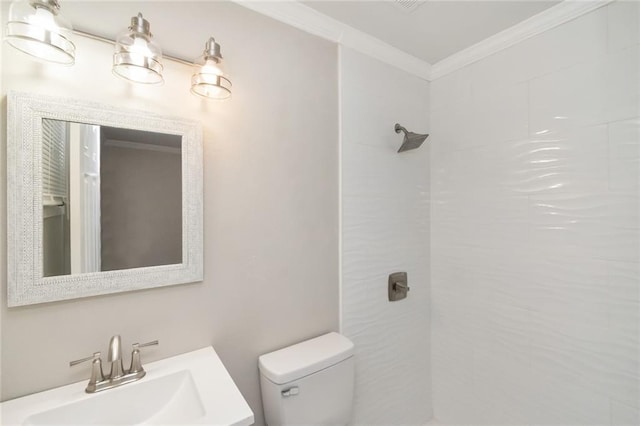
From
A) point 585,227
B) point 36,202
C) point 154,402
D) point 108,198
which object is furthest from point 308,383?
point 585,227

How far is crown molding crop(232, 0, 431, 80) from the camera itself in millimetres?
1214

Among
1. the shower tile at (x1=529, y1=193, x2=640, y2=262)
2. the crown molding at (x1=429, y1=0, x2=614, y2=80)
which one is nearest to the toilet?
the shower tile at (x1=529, y1=193, x2=640, y2=262)

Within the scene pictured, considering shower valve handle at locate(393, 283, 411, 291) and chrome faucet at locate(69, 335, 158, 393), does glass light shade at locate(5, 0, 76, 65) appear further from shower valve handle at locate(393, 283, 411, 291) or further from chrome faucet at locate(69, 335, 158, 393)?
shower valve handle at locate(393, 283, 411, 291)

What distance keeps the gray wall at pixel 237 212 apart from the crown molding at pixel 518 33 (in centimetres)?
79

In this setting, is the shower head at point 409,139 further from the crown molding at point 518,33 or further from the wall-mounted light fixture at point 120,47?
the wall-mounted light fixture at point 120,47

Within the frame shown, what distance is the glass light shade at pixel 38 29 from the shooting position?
0.72 meters

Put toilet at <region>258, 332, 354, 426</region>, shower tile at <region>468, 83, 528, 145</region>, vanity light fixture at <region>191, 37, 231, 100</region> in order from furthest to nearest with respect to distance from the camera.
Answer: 1. shower tile at <region>468, 83, 528, 145</region>
2. toilet at <region>258, 332, 354, 426</region>
3. vanity light fixture at <region>191, 37, 231, 100</region>

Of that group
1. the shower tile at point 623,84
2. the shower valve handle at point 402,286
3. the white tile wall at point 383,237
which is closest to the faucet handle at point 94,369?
the white tile wall at point 383,237

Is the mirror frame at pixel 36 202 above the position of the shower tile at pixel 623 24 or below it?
below

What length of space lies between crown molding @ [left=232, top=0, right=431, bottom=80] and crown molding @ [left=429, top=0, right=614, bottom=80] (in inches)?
5.7

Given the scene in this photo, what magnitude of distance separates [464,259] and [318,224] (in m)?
0.95

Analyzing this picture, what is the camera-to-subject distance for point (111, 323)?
91cm

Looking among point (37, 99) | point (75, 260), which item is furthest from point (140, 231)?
point (37, 99)

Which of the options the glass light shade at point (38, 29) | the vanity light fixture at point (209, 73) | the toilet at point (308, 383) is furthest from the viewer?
the toilet at point (308, 383)
